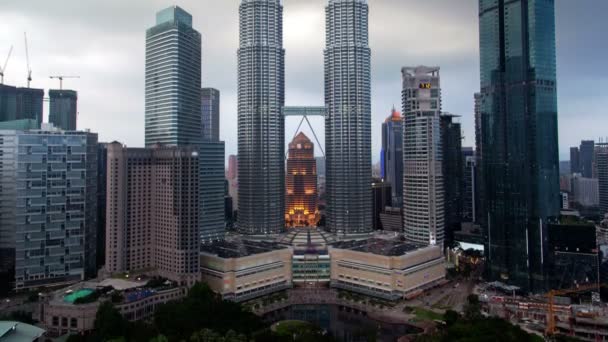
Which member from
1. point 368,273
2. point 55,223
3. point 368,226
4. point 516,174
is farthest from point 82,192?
point 516,174

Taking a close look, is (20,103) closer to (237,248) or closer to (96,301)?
(237,248)

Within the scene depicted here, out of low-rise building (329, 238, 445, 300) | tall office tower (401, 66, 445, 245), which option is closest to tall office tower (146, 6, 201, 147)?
low-rise building (329, 238, 445, 300)

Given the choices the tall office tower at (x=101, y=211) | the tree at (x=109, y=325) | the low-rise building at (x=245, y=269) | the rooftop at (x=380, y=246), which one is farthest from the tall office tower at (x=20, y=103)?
the rooftop at (x=380, y=246)

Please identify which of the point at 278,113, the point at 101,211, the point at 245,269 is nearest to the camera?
the point at 245,269

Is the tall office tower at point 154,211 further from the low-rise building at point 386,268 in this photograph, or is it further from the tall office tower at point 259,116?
the tall office tower at point 259,116

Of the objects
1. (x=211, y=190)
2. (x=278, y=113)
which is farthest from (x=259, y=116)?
(x=211, y=190)

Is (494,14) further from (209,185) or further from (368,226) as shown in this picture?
(209,185)
